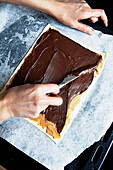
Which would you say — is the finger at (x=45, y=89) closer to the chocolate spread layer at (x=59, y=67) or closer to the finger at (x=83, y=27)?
the chocolate spread layer at (x=59, y=67)

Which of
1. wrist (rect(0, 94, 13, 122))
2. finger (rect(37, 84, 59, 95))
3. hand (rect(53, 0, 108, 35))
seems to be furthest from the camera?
hand (rect(53, 0, 108, 35))

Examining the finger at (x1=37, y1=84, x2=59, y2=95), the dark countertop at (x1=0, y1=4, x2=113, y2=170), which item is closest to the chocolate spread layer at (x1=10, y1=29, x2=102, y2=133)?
the dark countertop at (x1=0, y1=4, x2=113, y2=170)

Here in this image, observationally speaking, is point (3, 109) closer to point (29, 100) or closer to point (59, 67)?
point (29, 100)

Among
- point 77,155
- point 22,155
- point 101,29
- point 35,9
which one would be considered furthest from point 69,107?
point 35,9

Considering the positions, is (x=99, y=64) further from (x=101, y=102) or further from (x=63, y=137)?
(x=63, y=137)

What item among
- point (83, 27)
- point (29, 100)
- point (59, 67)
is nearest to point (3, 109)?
point (29, 100)

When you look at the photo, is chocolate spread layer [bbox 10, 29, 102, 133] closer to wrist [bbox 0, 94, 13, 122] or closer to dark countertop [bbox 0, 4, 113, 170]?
dark countertop [bbox 0, 4, 113, 170]
